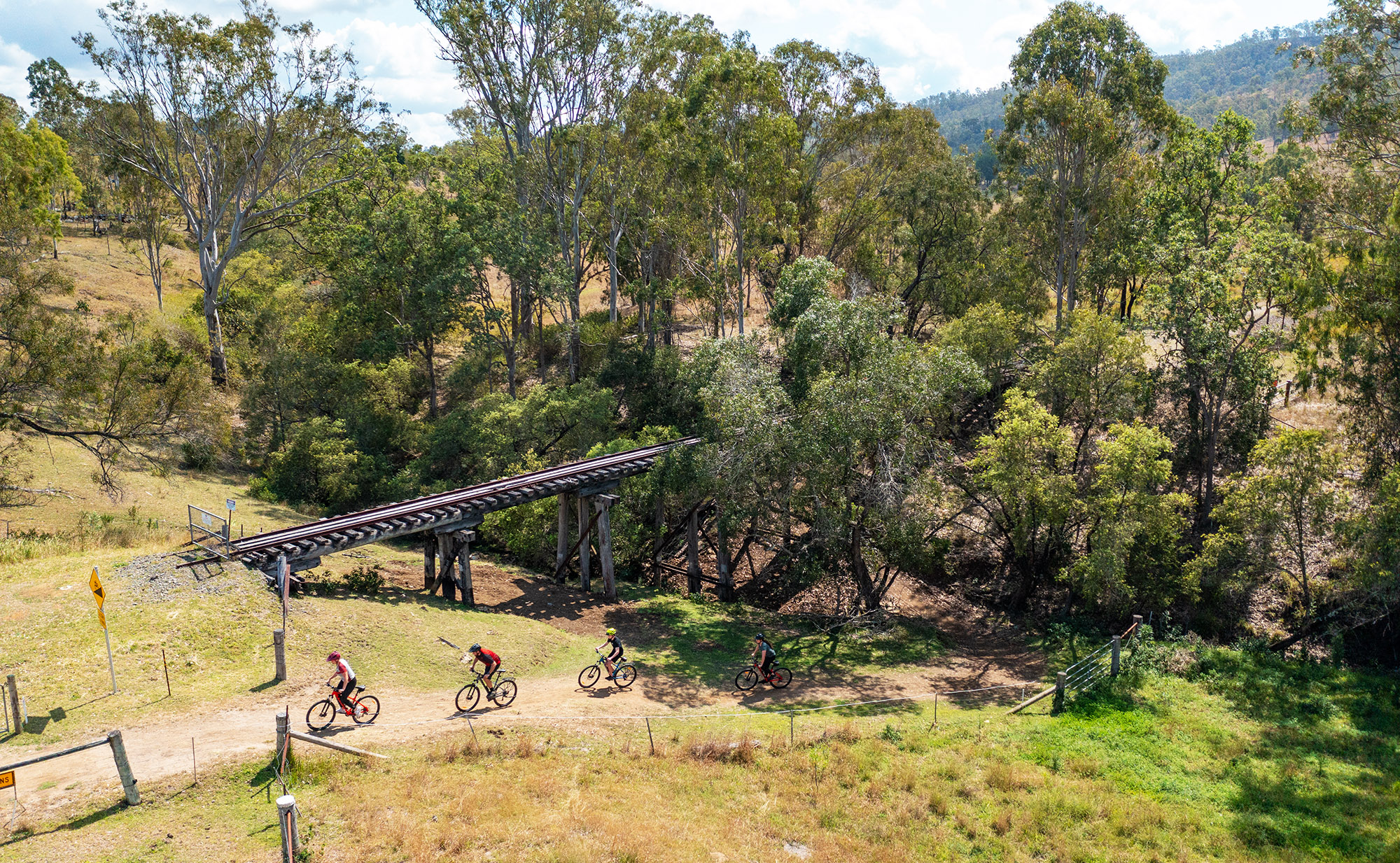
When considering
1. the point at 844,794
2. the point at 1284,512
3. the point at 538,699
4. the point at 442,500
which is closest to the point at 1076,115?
the point at 1284,512

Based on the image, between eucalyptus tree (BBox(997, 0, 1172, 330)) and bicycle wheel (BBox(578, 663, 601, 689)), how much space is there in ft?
92.6

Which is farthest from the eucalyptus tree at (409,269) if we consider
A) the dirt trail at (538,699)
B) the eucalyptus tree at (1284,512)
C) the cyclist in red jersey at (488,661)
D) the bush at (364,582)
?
the eucalyptus tree at (1284,512)

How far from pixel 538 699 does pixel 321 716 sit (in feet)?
16.6

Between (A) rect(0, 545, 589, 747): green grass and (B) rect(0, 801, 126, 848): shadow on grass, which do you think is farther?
(A) rect(0, 545, 589, 747): green grass

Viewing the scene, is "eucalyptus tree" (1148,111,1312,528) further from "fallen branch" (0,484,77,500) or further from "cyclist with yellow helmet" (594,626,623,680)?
"fallen branch" (0,484,77,500)

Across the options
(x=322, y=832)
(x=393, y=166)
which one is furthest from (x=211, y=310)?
(x=322, y=832)

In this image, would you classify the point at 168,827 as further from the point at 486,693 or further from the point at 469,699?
the point at 486,693

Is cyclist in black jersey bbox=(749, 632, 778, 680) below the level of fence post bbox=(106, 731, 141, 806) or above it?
below

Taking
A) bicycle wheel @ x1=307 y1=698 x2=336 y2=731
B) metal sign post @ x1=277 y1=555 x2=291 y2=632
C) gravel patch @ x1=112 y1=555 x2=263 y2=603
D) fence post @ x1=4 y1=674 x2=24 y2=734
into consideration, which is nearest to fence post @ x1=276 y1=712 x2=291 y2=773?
bicycle wheel @ x1=307 y1=698 x2=336 y2=731

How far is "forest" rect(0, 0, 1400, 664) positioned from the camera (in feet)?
84.4

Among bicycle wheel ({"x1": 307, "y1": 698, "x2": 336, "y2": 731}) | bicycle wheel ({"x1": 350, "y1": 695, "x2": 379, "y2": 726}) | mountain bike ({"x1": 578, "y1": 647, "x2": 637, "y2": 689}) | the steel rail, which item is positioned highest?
the steel rail

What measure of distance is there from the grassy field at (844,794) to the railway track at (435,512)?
8.51 meters

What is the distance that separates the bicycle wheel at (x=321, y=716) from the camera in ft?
54.1

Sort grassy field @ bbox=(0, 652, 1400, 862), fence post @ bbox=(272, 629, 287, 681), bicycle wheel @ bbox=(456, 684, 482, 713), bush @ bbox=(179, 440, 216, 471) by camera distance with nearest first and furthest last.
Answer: grassy field @ bbox=(0, 652, 1400, 862) < fence post @ bbox=(272, 629, 287, 681) < bicycle wheel @ bbox=(456, 684, 482, 713) < bush @ bbox=(179, 440, 216, 471)
